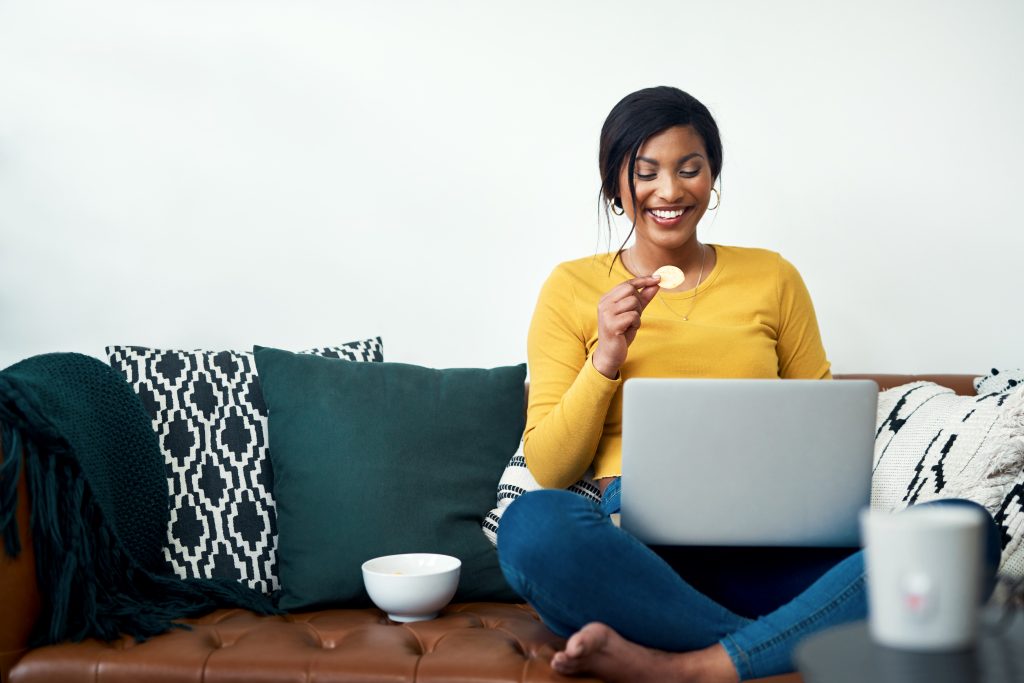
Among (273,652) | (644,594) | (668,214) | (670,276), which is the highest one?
(668,214)

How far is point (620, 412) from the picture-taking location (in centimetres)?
168

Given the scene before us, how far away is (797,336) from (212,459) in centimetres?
107

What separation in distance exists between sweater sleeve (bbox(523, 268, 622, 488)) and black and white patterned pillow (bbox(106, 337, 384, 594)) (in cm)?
49

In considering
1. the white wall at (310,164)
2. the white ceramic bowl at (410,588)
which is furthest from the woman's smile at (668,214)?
the white ceramic bowl at (410,588)

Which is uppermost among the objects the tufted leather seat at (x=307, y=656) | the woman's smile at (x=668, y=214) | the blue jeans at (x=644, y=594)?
the woman's smile at (x=668, y=214)

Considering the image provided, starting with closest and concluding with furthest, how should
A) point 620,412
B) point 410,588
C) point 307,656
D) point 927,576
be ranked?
point 927,576 < point 307,656 < point 410,588 < point 620,412

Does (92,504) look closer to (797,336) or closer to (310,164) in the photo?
(310,164)

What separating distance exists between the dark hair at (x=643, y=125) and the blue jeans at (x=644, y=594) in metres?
0.67

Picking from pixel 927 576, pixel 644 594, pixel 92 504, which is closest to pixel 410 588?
pixel 644 594

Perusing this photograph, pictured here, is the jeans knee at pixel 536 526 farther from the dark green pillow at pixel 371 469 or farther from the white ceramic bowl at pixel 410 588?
the dark green pillow at pixel 371 469

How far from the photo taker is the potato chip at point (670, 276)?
5.57ft

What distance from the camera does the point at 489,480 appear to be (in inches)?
69.4

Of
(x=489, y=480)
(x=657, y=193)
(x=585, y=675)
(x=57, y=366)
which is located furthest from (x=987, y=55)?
(x=57, y=366)

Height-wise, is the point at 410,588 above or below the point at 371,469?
below
